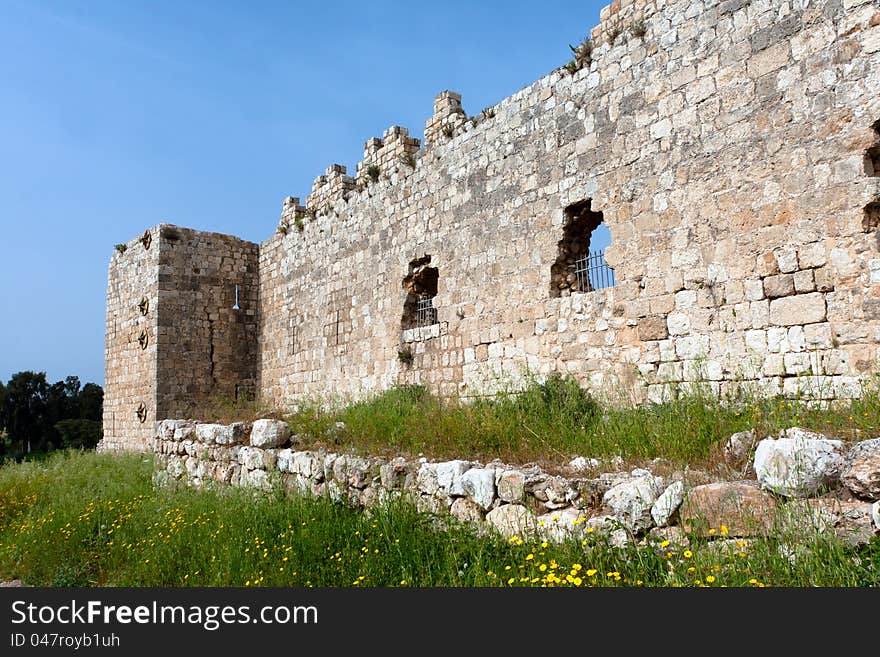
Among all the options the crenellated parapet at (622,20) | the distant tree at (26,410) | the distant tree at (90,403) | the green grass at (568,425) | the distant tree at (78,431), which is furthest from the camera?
the distant tree at (90,403)

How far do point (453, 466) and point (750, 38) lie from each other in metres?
5.08

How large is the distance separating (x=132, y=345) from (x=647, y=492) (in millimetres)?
14410

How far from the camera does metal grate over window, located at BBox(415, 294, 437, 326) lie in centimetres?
1073

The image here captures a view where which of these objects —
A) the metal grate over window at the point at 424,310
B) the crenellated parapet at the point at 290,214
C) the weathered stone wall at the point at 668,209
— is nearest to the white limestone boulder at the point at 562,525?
the weathered stone wall at the point at 668,209

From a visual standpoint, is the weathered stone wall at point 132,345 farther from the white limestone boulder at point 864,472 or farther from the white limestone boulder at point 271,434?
the white limestone boulder at point 864,472

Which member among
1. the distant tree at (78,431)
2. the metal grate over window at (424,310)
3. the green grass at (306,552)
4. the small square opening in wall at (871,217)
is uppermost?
the metal grate over window at (424,310)

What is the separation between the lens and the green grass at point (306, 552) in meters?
3.15

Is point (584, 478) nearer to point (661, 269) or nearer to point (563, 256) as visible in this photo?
point (661, 269)

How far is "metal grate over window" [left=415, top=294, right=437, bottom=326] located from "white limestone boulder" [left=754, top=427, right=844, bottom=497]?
7418mm

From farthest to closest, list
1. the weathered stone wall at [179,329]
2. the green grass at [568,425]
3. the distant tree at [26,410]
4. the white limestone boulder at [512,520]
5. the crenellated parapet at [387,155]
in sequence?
the distant tree at [26,410], the weathered stone wall at [179,329], the crenellated parapet at [387,155], the green grass at [568,425], the white limestone boulder at [512,520]

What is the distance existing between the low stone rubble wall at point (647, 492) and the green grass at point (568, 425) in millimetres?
405

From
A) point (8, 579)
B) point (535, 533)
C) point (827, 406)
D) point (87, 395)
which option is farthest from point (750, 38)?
point (87, 395)

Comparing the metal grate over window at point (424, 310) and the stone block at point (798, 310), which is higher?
the metal grate over window at point (424, 310)

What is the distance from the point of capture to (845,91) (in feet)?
19.0
